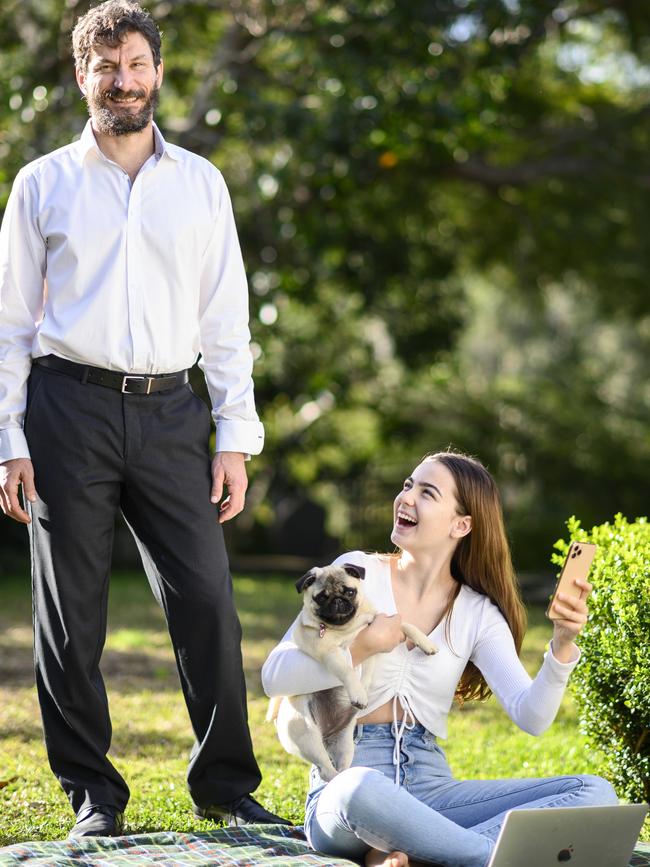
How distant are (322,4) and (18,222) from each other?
7.02m

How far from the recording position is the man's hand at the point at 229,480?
3842 millimetres

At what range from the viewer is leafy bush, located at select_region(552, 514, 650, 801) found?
3998mm

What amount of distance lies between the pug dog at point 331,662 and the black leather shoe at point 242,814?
1.19 feet

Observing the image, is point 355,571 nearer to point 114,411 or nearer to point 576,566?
point 576,566

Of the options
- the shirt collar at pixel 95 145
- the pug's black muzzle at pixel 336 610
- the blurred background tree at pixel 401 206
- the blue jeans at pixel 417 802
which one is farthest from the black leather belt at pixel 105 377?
the blurred background tree at pixel 401 206

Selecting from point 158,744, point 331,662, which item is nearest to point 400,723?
point 331,662

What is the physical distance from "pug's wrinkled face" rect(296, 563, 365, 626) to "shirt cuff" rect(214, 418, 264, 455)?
56 cm

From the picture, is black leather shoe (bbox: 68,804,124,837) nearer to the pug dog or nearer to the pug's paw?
the pug dog

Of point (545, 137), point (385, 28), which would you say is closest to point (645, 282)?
point (545, 137)

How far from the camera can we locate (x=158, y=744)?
219 inches

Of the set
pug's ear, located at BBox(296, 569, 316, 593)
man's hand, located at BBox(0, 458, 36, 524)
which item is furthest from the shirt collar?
pug's ear, located at BBox(296, 569, 316, 593)

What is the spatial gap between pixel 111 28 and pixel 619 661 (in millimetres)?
2641

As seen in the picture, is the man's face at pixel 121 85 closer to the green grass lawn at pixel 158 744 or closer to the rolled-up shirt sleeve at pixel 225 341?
the rolled-up shirt sleeve at pixel 225 341

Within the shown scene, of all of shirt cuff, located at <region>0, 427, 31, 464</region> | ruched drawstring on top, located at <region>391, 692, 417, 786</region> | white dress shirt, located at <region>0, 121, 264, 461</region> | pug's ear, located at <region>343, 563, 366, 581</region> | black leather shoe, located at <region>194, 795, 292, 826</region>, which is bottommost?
black leather shoe, located at <region>194, 795, 292, 826</region>
